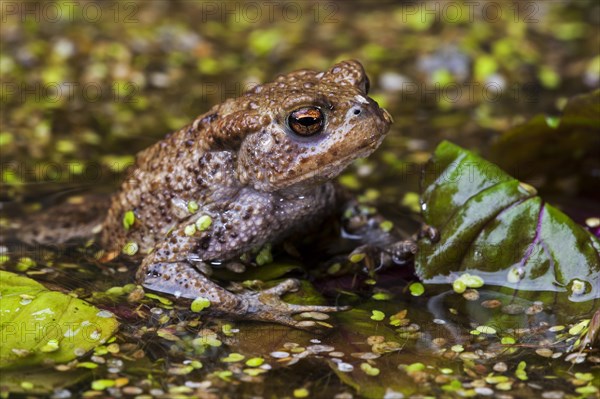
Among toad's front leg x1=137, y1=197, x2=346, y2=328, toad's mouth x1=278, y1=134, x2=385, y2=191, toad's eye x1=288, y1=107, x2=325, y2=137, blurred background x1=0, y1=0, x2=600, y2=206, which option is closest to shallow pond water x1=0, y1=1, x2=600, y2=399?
blurred background x1=0, y1=0, x2=600, y2=206

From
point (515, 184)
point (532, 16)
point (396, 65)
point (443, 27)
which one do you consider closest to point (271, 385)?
point (515, 184)

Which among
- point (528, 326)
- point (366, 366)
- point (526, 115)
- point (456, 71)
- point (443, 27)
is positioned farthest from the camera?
point (443, 27)

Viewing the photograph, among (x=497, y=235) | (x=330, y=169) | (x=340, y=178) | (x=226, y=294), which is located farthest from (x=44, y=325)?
(x=340, y=178)

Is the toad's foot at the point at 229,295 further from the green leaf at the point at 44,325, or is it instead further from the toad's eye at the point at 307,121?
the toad's eye at the point at 307,121

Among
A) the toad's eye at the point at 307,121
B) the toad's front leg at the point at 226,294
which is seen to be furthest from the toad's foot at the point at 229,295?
the toad's eye at the point at 307,121

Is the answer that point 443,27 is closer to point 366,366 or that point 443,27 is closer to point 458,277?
point 458,277

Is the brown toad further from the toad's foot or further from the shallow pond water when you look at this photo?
the shallow pond water

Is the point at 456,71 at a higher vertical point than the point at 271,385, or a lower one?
higher
